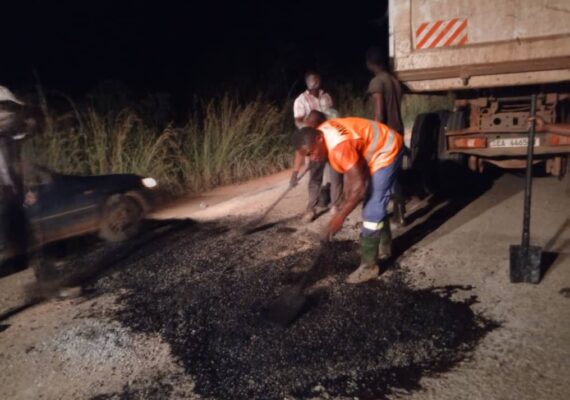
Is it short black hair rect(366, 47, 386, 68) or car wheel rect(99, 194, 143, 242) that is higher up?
short black hair rect(366, 47, 386, 68)

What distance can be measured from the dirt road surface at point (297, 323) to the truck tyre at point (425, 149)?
117 cm

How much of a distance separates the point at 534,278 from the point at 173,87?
987 cm

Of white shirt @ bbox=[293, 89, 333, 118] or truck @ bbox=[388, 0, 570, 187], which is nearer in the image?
truck @ bbox=[388, 0, 570, 187]

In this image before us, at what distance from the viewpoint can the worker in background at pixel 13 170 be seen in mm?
4309

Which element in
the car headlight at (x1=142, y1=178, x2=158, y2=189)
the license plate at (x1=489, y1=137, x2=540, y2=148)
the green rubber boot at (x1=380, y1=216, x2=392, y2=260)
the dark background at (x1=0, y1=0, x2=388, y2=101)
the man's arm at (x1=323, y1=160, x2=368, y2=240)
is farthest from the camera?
the dark background at (x1=0, y1=0, x2=388, y2=101)

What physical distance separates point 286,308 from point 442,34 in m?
3.78

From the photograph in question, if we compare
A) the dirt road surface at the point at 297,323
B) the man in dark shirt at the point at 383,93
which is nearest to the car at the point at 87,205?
the dirt road surface at the point at 297,323

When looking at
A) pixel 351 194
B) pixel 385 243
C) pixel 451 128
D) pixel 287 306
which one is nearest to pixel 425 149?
pixel 451 128

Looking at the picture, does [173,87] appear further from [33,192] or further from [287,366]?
[287,366]

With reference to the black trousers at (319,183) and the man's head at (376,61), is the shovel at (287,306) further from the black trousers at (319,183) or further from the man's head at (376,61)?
the man's head at (376,61)

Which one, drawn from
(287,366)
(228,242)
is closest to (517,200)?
(228,242)

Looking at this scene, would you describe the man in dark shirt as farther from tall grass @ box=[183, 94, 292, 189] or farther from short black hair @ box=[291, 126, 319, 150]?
tall grass @ box=[183, 94, 292, 189]

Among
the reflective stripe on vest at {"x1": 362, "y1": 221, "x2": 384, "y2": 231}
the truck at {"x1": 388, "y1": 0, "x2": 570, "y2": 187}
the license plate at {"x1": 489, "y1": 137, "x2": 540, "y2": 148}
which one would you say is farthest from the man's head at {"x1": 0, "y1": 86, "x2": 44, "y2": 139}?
the license plate at {"x1": 489, "y1": 137, "x2": 540, "y2": 148}

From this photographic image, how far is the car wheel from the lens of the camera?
5723mm
